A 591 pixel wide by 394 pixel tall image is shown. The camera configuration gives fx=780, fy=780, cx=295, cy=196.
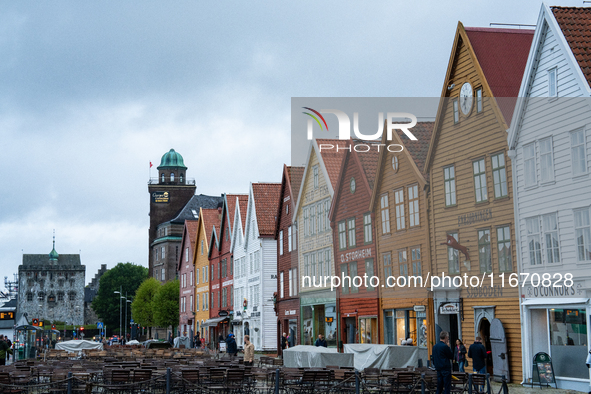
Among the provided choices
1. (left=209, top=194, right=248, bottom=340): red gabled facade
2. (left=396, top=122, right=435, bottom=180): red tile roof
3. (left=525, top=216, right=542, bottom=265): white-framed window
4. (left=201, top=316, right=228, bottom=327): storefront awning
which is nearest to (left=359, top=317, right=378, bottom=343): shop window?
(left=396, top=122, right=435, bottom=180): red tile roof

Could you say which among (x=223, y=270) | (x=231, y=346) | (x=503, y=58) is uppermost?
(x=503, y=58)

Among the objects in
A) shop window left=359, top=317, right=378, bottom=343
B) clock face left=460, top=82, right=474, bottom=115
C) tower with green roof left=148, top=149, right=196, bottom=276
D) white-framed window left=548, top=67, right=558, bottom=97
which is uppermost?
tower with green roof left=148, top=149, right=196, bottom=276

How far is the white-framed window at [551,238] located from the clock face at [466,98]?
6165mm

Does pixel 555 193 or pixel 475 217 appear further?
pixel 475 217

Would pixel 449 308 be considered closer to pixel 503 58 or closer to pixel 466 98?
pixel 466 98

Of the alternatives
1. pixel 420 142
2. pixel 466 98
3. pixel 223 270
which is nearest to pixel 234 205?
pixel 223 270

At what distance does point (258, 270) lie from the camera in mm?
60125

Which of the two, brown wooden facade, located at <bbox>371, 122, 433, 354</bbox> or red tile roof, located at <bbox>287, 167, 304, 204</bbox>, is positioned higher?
red tile roof, located at <bbox>287, 167, 304, 204</bbox>

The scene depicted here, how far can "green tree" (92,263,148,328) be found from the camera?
5458 inches

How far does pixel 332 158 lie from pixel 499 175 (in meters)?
18.5

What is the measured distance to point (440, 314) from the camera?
109 ft

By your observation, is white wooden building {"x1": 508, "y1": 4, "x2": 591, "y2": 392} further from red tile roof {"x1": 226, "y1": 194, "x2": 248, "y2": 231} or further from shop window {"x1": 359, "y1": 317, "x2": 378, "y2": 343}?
red tile roof {"x1": 226, "y1": 194, "x2": 248, "y2": 231}

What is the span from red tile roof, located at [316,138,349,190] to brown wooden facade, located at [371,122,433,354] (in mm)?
6862

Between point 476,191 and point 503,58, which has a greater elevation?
point 503,58
